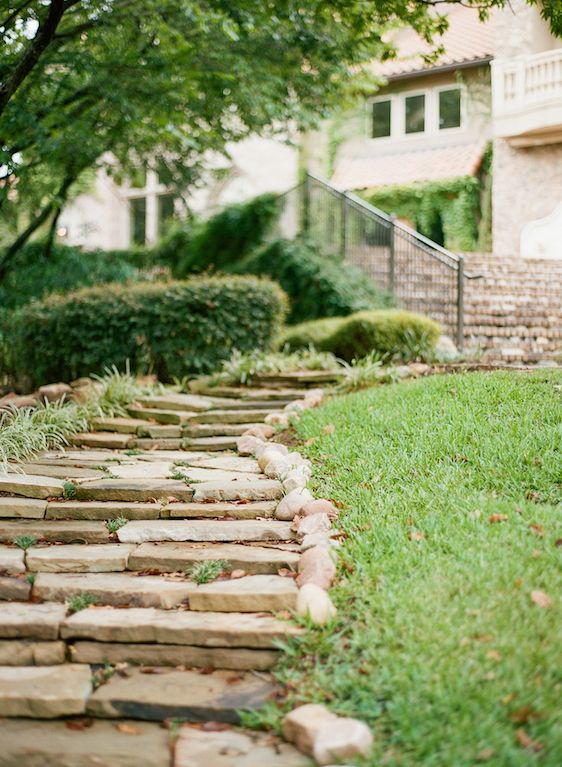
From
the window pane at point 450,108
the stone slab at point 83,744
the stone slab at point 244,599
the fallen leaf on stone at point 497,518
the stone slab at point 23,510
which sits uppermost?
the window pane at point 450,108

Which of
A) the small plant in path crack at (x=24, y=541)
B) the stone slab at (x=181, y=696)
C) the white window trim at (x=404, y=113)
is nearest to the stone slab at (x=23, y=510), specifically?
the small plant in path crack at (x=24, y=541)

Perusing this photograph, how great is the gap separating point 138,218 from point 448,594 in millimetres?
17666

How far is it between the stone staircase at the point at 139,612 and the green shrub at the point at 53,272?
657 centimetres

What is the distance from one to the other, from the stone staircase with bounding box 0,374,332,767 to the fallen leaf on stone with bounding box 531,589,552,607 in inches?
36.8

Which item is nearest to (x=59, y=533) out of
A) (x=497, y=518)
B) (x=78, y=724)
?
(x=78, y=724)

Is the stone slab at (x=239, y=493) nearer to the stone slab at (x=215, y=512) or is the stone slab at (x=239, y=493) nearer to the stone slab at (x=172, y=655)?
the stone slab at (x=215, y=512)

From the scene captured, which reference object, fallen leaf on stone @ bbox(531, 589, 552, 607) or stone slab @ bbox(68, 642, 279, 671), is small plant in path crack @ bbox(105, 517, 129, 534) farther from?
fallen leaf on stone @ bbox(531, 589, 552, 607)

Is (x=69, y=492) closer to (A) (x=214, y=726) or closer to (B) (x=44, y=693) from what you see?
(B) (x=44, y=693)

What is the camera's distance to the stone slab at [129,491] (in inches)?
161

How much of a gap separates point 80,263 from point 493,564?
10.4 m

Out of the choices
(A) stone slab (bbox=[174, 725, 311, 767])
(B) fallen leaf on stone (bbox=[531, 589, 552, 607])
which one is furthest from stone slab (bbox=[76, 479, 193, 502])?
(B) fallen leaf on stone (bbox=[531, 589, 552, 607])

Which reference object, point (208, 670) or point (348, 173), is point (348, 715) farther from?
point (348, 173)

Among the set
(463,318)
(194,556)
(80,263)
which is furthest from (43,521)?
(80,263)

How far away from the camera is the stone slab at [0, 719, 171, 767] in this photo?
2.33 m
